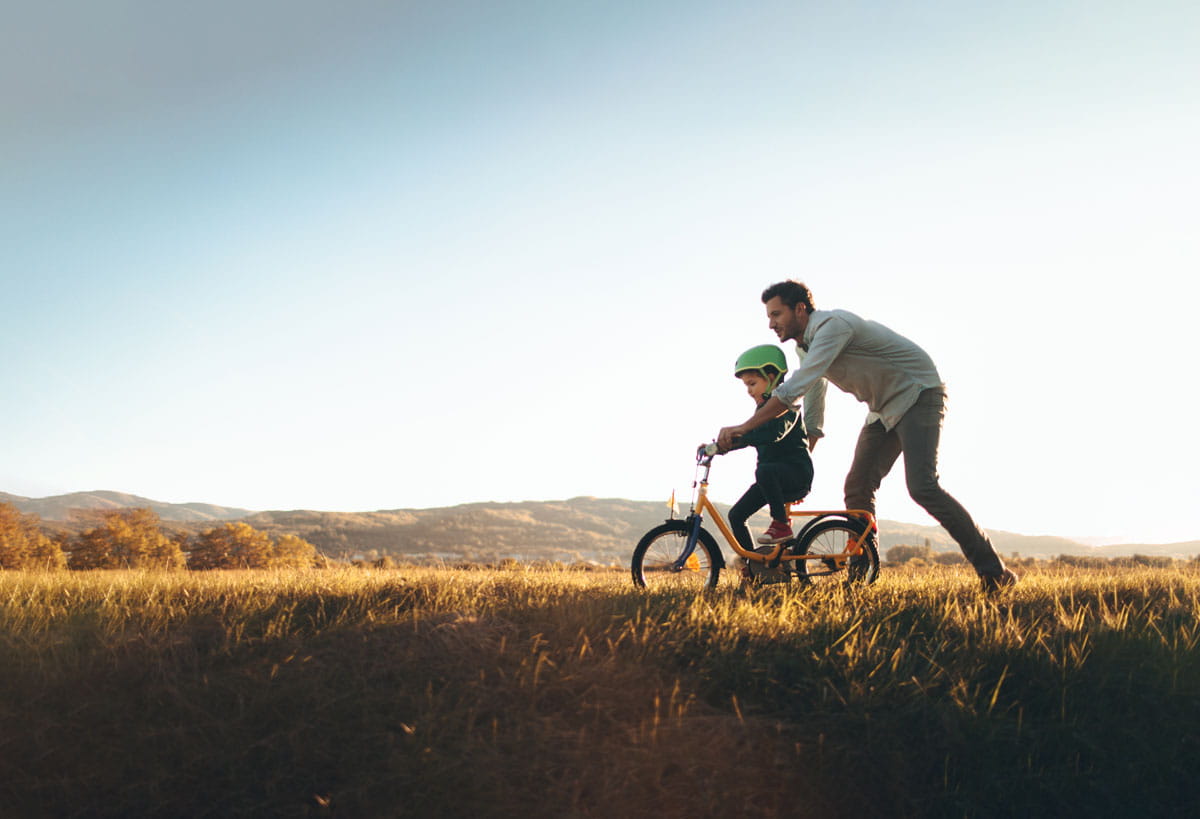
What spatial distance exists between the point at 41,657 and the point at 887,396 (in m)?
6.75

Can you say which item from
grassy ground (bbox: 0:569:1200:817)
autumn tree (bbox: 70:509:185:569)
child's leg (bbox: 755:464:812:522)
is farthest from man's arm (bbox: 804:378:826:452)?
autumn tree (bbox: 70:509:185:569)

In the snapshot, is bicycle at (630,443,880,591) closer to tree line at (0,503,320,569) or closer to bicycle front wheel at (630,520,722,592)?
bicycle front wheel at (630,520,722,592)

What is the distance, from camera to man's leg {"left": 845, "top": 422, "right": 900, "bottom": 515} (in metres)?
7.20

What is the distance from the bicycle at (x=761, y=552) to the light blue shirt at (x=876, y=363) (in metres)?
1.11

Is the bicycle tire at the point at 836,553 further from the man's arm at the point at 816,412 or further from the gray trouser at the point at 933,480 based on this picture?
the man's arm at the point at 816,412

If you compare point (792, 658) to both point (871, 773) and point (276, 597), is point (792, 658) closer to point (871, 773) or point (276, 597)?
point (871, 773)

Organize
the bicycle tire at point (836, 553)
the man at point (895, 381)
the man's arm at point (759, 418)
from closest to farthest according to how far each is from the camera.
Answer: the man's arm at point (759, 418) < the man at point (895, 381) < the bicycle tire at point (836, 553)

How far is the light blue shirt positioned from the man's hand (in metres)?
0.94

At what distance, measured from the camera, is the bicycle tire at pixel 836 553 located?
6828mm

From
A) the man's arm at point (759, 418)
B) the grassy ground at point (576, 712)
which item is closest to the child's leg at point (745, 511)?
the man's arm at point (759, 418)

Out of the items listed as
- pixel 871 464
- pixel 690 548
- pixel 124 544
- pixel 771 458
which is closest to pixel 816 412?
pixel 871 464

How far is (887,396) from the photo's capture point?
6.86 m

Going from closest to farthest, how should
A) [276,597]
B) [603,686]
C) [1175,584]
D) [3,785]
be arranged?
[3,785]
[603,686]
[276,597]
[1175,584]

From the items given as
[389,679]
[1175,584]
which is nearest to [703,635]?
[389,679]
